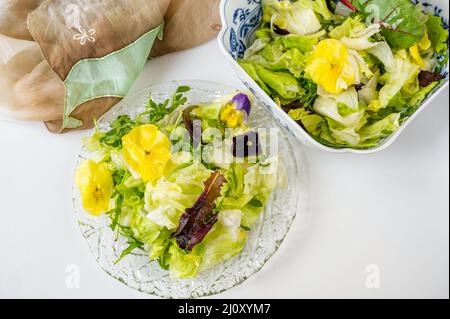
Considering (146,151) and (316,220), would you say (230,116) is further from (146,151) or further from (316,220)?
(316,220)

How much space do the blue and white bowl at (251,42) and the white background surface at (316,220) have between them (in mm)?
123

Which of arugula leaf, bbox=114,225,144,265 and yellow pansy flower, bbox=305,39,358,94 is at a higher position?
yellow pansy flower, bbox=305,39,358,94

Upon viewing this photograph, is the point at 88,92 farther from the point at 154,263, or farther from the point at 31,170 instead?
the point at 154,263

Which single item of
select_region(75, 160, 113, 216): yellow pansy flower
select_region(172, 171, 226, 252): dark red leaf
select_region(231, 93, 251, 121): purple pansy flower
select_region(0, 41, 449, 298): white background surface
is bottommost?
select_region(0, 41, 449, 298): white background surface

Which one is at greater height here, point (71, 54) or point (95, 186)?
point (71, 54)

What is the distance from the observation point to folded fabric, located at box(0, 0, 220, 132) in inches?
36.3

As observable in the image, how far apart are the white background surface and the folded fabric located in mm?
51

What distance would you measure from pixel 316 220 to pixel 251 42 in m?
0.35

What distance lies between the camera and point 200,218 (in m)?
0.81

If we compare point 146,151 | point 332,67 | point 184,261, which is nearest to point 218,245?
point 184,261

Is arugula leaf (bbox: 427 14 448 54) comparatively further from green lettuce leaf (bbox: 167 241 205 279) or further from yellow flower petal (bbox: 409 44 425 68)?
green lettuce leaf (bbox: 167 241 205 279)

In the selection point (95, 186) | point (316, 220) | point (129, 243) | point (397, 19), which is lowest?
point (316, 220)

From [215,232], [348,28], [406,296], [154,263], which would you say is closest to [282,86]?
[348,28]

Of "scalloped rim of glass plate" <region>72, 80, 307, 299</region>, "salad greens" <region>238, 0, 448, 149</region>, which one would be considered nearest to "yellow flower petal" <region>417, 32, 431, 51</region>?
"salad greens" <region>238, 0, 448, 149</region>
